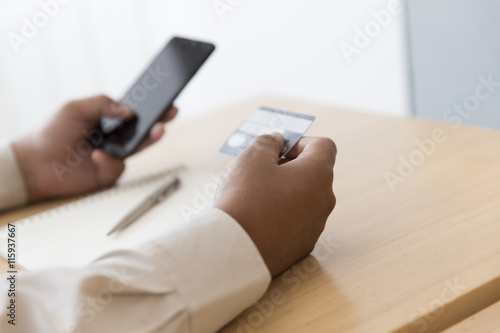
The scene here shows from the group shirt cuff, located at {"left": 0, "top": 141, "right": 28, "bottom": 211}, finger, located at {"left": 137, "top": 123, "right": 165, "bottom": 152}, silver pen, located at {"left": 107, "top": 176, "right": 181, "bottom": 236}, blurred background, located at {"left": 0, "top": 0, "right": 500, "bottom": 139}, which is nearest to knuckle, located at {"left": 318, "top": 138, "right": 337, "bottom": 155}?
silver pen, located at {"left": 107, "top": 176, "right": 181, "bottom": 236}

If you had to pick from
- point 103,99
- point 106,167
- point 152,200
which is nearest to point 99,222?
point 152,200

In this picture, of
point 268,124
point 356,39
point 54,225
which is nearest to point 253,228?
point 268,124

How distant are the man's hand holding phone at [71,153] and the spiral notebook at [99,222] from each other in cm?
5

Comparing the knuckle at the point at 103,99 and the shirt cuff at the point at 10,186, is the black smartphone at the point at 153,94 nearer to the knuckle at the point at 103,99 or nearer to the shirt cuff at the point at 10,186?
the knuckle at the point at 103,99

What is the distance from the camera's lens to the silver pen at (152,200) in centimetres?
84

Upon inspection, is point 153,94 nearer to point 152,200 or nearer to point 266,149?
point 152,200

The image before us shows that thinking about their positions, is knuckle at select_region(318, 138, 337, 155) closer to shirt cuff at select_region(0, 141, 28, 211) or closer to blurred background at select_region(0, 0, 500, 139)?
shirt cuff at select_region(0, 141, 28, 211)

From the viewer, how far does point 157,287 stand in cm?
56

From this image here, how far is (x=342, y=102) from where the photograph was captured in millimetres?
2059

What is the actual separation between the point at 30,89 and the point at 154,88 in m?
1.37

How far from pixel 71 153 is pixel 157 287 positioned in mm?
553

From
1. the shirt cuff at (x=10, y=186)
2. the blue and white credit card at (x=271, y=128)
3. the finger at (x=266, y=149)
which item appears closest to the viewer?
the finger at (x=266, y=149)

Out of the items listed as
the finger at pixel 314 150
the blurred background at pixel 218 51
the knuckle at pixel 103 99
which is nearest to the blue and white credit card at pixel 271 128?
the finger at pixel 314 150

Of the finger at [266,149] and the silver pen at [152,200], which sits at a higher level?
the finger at [266,149]
